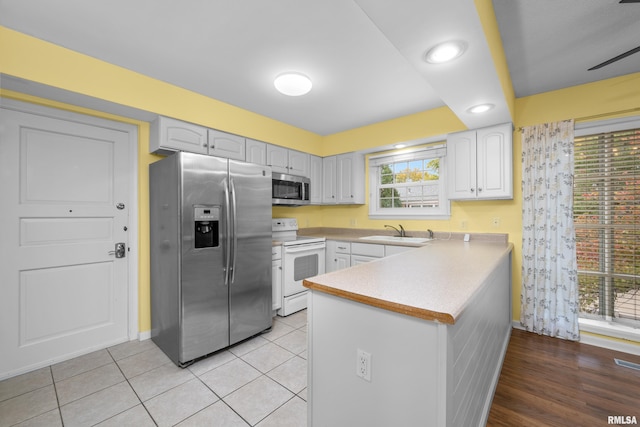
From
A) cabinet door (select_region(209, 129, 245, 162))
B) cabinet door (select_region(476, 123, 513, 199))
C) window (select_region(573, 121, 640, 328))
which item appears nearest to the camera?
window (select_region(573, 121, 640, 328))

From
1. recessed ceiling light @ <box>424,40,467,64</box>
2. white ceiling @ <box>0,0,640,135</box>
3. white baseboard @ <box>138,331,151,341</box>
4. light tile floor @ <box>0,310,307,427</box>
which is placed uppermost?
white ceiling @ <box>0,0,640,135</box>

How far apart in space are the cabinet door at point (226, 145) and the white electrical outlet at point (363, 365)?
246cm

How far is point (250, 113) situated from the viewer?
10.5 ft

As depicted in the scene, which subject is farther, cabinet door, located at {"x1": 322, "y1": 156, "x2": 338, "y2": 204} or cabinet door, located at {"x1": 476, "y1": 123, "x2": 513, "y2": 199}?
cabinet door, located at {"x1": 322, "y1": 156, "x2": 338, "y2": 204}

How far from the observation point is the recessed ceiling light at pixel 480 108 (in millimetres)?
2268

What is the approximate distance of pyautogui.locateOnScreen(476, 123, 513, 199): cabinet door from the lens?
2.65 m

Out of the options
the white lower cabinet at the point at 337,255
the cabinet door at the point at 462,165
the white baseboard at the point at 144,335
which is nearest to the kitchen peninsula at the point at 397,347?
the cabinet door at the point at 462,165

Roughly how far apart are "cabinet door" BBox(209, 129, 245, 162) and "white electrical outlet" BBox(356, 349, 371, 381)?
Result: 96.7 inches

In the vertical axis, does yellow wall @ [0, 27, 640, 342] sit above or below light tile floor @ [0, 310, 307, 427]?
above

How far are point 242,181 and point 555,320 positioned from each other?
11.2ft

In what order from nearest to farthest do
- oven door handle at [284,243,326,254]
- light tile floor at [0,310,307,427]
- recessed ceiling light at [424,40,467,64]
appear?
recessed ceiling light at [424,40,467,64] → light tile floor at [0,310,307,427] → oven door handle at [284,243,326,254]

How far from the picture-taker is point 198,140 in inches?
105

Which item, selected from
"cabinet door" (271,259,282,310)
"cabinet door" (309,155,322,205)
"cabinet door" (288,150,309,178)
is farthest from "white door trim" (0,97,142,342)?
"cabinet door" (309,155,322,205)

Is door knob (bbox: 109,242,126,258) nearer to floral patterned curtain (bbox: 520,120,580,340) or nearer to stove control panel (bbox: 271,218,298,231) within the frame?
stove control panel (bbox: 271,218,298,231)
